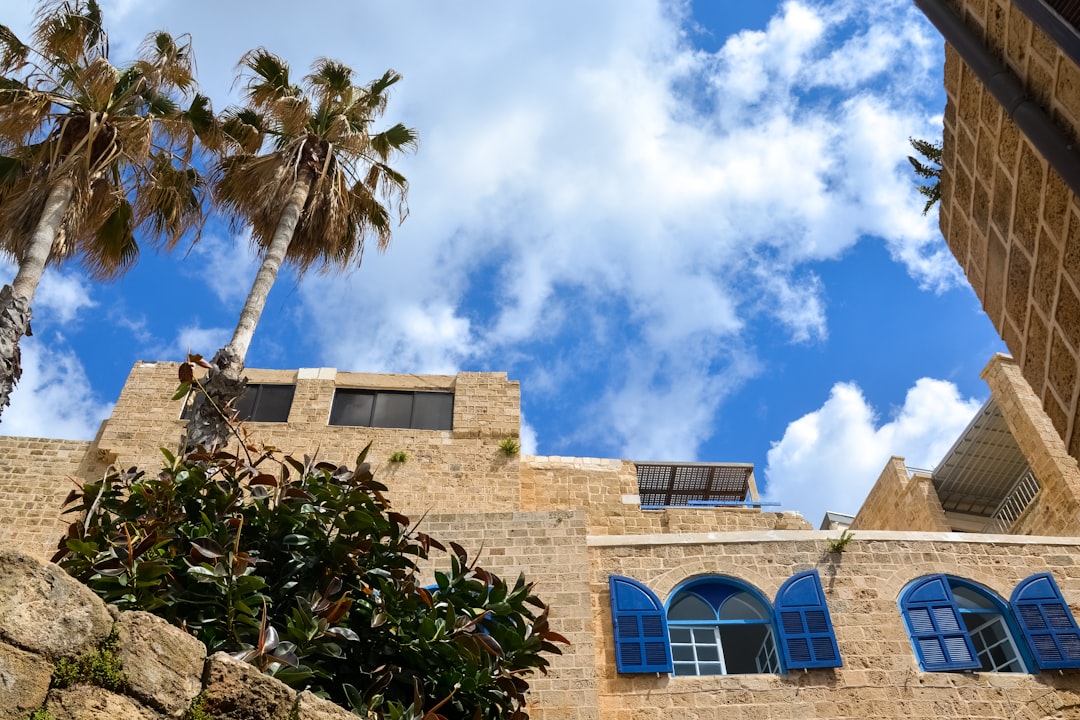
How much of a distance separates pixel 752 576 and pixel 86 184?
933 centimetres

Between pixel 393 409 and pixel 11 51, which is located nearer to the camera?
pixel 11 51

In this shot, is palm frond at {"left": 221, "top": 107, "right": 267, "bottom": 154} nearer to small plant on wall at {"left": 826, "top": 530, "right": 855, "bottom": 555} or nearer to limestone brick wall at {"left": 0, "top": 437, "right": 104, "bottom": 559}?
limestone brick wall at {"left": 0, "top": 437, "right": 104, "bottom": 559}

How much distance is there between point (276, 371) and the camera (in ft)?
56.5

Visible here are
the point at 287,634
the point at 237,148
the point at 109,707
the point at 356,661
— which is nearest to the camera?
the point at 109,707

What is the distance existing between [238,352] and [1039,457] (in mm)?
13249

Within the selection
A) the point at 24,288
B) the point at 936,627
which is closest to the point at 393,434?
the point at 24,288

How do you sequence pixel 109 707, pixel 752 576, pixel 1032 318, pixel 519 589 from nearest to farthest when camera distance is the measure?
pixel 109 707
pixel 1032 318
pixel 519 589
pixel 752 576

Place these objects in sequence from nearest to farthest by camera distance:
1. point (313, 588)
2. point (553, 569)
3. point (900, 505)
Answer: point (313, 588)
point (553, 569)
point (900, 505)

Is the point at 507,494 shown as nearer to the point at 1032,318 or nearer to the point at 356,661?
the point at 356,661

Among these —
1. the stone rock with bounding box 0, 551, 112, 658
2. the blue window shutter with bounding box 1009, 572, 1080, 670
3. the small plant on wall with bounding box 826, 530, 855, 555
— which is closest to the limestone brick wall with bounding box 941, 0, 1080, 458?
the stone rock with bounding box 0, 551, 112, 658

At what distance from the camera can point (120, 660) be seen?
3174mm

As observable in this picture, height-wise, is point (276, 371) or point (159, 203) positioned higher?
point (276, 371)

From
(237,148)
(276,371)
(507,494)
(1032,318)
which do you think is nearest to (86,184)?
(237,148)

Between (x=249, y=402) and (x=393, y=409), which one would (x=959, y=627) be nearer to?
(x=393, y=409)
